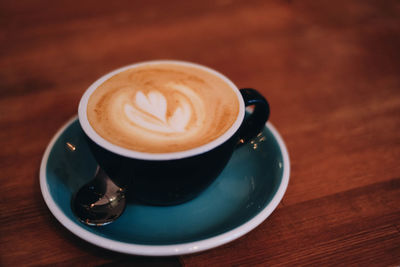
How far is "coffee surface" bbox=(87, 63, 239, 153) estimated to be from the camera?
1.54 feet

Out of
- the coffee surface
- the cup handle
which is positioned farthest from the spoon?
the cup handle

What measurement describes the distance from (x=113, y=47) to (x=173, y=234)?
72 centimetres

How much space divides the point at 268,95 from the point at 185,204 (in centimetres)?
41

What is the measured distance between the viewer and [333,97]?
80 centimetres

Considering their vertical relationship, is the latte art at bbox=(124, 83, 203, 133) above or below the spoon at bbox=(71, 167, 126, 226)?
above

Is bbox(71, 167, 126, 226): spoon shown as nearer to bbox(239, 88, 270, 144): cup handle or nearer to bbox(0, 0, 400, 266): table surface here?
bbox(0, 0, 400, 266): table surface

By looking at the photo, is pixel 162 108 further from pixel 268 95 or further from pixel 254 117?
pixel 268 95

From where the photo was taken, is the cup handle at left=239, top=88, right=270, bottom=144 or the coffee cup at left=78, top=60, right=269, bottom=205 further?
the cup handle at left=239, top=88, right=270, bottom=144

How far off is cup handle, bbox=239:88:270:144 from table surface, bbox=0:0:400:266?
4.8 inches

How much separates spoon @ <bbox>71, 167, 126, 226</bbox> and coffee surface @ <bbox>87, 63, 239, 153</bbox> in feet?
0.40

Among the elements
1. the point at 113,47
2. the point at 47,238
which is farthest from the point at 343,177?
the point at 113,47

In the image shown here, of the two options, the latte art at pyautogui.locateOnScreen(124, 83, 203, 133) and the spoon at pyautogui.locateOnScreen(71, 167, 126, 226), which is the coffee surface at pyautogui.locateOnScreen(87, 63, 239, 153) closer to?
the latte art at pyautogui.locateOnScreen(124, 83, 203, 133)

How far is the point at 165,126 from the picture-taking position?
50 cm

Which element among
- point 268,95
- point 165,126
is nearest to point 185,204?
point 165,126
